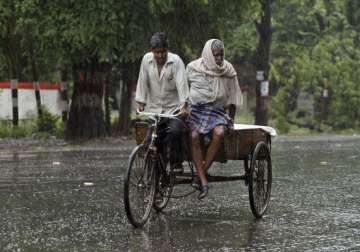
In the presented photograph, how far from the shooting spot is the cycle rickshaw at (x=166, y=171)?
9484 mm

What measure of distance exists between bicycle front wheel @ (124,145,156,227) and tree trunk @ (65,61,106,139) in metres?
16.3

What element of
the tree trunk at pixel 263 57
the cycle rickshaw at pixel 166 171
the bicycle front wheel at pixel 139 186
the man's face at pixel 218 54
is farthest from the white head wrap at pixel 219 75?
the tree trunk at pixel 263 57

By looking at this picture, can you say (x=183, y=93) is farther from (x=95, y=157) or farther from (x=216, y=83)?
(x=95, y=157)

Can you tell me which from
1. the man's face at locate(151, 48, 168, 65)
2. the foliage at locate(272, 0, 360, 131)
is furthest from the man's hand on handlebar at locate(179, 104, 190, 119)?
the foliage at locate(272, 0, 360, 131)

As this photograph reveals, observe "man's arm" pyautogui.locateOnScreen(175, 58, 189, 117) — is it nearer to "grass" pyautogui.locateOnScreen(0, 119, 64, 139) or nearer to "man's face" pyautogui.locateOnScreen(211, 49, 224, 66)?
"man's face" pyautogui.locateOnScreen(211, 49, 224, 66)

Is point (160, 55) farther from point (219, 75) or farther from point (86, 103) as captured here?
point (86, 103)

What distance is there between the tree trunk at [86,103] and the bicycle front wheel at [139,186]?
53.4ft

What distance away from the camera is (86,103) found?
26094 mm

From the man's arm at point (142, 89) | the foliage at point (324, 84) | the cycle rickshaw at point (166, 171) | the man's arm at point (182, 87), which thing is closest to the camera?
the cycle rickshaw at point (166, 171)

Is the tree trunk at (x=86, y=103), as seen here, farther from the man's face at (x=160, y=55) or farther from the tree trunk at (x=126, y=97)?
the man's face at (x=160, y=55)

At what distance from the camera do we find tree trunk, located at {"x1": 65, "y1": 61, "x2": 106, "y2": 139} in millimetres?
26000

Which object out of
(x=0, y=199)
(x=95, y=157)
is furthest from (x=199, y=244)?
(x=95, y=157)

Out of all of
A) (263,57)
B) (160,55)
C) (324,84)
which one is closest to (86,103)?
(263,57)

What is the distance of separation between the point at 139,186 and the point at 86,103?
54.7ft
